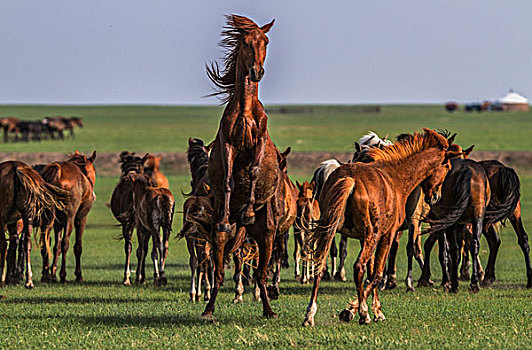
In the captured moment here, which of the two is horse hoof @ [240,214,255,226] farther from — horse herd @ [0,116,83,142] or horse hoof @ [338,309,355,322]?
horse herd @ [0,116,83,142]

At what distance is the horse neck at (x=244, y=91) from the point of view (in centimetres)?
1061

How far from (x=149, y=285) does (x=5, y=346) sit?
7.11 m

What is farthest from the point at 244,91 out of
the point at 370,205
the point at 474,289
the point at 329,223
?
the point at 474,289

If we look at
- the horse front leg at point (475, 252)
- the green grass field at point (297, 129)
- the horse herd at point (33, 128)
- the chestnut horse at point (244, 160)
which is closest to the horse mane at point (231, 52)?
the chestnut horse at point (244, 160)

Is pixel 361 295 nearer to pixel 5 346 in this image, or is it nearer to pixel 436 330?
pixel 436 330

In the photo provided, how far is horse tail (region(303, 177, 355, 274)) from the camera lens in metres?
10.4

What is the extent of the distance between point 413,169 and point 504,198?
18.7ft

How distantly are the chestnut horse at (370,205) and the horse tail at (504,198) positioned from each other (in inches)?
189

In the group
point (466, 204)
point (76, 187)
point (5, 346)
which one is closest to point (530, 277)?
point (466, 204)

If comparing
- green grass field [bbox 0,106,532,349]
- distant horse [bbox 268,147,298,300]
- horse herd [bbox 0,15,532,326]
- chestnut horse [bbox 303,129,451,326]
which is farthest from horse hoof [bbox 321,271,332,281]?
chestnut horse [bbox 303,129,451,326]

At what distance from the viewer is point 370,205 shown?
417 inches

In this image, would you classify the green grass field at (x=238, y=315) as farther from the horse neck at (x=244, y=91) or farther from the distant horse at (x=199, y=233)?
the horse neck at (x=244, y=91)

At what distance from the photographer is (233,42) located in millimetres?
10977

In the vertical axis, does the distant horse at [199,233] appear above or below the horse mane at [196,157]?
below
